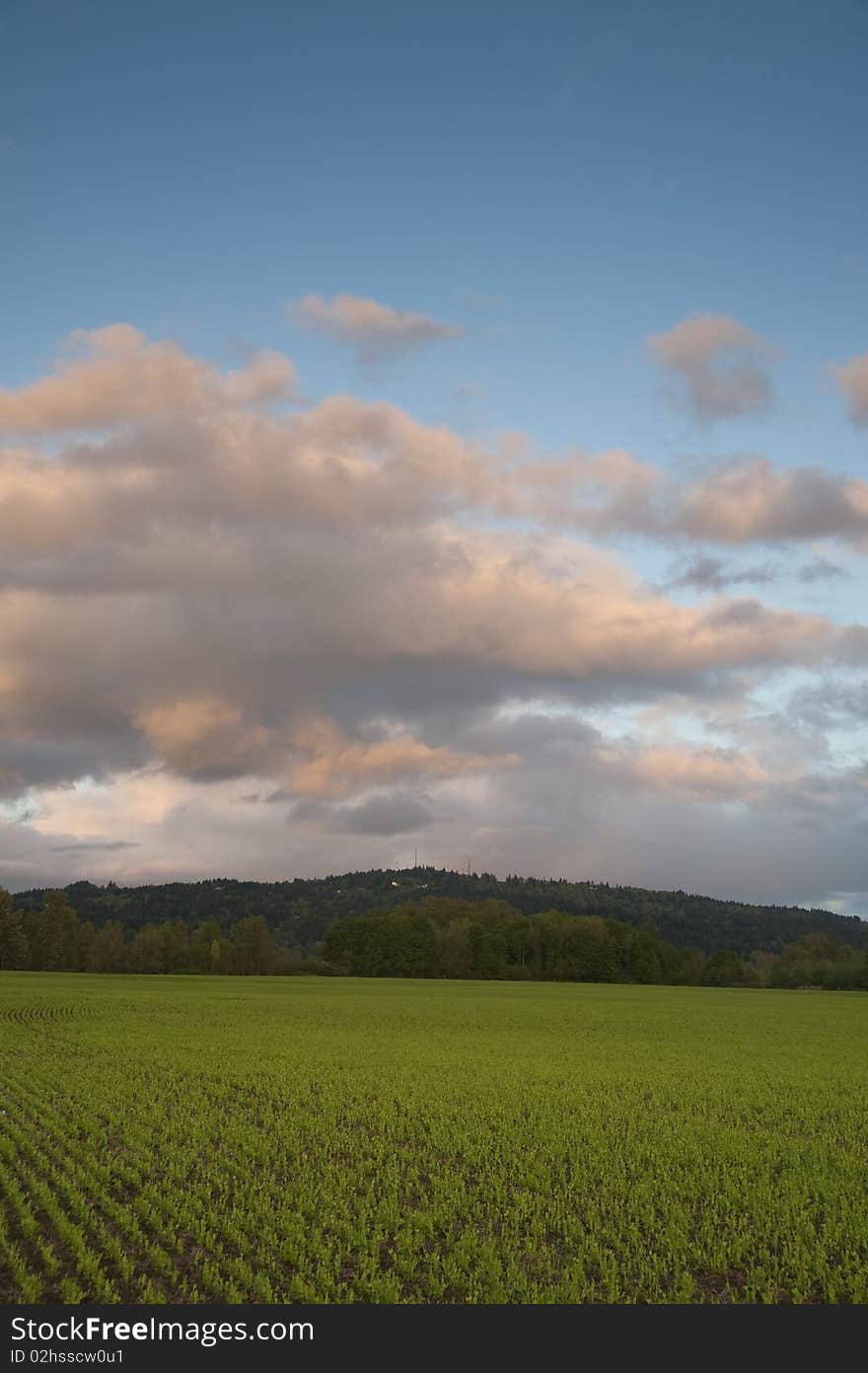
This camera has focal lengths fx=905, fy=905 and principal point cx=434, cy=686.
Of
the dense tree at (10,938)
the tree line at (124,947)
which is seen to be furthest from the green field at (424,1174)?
the tree line at (124,947)

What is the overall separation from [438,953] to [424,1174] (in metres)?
158

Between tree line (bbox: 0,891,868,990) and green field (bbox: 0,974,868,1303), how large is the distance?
12614cm

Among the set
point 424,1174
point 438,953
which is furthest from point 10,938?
point 424,1174

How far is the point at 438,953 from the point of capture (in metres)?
174

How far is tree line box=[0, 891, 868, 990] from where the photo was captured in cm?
16338

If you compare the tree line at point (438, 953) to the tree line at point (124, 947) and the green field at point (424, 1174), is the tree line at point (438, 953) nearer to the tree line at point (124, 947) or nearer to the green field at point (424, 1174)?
the tree line at point (124, 947)

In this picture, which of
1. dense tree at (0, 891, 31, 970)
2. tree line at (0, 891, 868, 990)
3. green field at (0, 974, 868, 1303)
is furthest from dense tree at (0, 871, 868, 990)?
green field at (0, 974, 868, 1303)

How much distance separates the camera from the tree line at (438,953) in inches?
6432

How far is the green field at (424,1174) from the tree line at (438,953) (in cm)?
12614

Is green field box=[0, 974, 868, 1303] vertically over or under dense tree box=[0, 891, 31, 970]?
over

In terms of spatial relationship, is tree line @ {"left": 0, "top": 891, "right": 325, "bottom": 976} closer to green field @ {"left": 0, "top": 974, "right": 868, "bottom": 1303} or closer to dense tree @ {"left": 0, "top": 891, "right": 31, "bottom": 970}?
dense tree @ {"left": 0, "top": 891, "right": 31, "bottom": 970}

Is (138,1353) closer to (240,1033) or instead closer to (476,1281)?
(476,1281)

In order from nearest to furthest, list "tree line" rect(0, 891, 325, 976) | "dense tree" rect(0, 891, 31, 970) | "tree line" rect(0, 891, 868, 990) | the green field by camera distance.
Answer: the green field
"dense tree" rect(0, 891, 31, 970)
"tree line" rect(0, 891, 325, 976)
"tree line" rect(0, 891, 868, 990)

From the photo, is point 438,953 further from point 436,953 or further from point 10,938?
point 10,938
